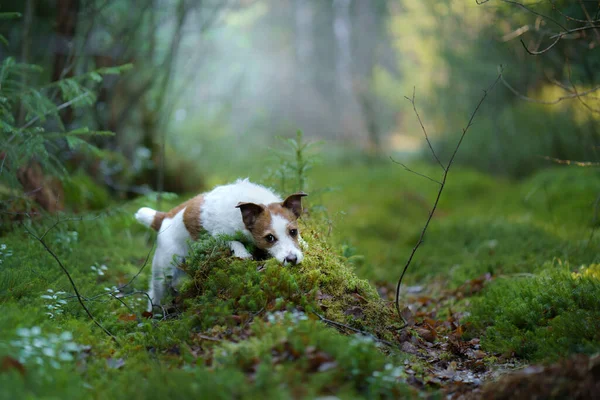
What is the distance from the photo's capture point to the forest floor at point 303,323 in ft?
11.8

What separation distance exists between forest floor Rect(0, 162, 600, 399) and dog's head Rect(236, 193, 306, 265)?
0.73 feet

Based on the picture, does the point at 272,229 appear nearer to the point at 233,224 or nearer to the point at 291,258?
the point at 291,258

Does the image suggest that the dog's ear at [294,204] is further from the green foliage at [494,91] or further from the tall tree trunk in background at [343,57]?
the tall tree trunk in background at [343,57]

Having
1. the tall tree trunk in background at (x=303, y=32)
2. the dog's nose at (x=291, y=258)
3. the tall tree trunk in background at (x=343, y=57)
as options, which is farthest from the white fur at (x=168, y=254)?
the tall tree trunk in background at (x=303, y=32)

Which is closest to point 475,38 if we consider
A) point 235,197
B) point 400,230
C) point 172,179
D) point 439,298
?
point 400,230

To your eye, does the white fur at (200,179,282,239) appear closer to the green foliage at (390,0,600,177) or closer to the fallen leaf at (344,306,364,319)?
the fallen leaf at (344,306,364,319)

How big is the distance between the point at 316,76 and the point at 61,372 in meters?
39.5

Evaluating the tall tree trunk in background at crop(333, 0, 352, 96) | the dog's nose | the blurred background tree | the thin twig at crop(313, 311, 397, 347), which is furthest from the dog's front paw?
the tall tree trunk in background at crop(333, 0, 352, 96)

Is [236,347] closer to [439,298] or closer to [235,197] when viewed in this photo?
[235,197]

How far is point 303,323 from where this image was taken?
13.6 feet

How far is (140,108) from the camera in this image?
1315cm

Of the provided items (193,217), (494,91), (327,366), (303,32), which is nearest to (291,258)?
(193,217)

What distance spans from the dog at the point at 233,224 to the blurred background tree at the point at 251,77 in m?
2.57

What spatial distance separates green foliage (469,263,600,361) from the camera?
458cm
